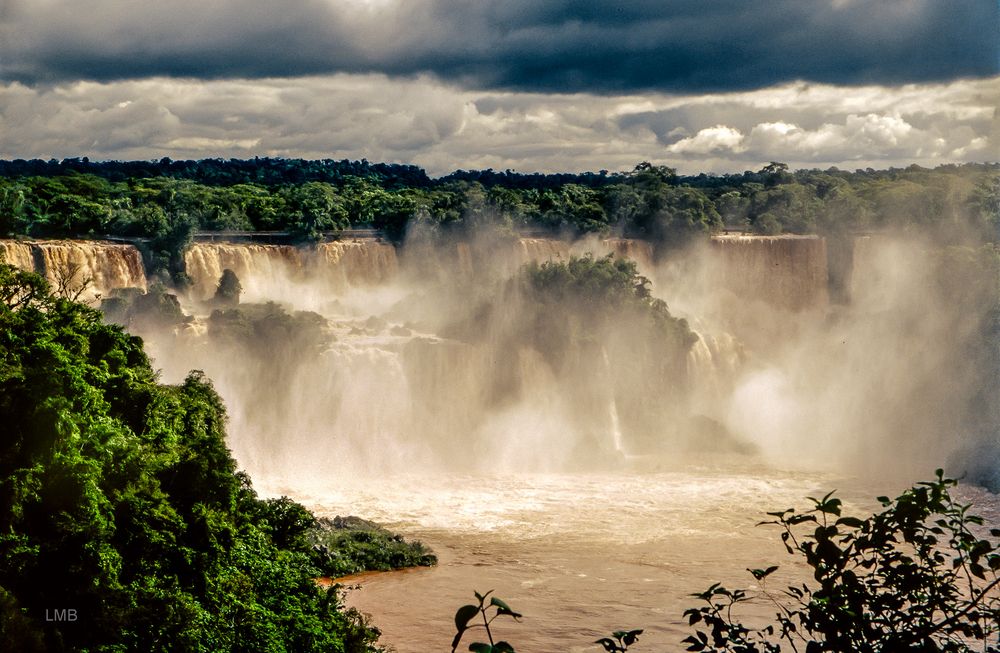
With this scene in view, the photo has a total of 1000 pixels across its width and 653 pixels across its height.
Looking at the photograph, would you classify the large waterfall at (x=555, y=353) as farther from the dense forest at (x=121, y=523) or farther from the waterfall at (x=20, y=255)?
the dense forest at (x=121, y=523)

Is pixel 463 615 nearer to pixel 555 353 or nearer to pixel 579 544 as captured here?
pixel 579 544

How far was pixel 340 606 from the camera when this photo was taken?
62.4 ft

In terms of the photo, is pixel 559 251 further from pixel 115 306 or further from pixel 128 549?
pixel 128 549

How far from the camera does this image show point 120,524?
14539 mm

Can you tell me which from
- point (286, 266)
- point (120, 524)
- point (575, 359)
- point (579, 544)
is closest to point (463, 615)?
point (120, 524)

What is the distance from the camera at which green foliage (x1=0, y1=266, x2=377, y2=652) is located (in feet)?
42.6

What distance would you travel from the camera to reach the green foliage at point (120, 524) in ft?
42.6

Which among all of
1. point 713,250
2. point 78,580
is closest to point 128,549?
point 78,580

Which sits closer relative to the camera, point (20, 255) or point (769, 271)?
point (20, 255)

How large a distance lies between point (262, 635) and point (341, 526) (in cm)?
1072

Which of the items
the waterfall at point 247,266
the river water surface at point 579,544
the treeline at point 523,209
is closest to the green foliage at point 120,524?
the river water surface at point 579,544

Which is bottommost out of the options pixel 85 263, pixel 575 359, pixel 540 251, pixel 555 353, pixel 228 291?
pixel 575 359

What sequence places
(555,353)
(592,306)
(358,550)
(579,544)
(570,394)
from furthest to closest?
(592,306) → (555,353) → (570,394) → (579,544) → (358,550)

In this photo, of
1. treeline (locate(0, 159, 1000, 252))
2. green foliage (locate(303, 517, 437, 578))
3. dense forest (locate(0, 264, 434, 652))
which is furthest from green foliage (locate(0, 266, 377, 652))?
treeline (locate(0, 159, 1000, 252))
